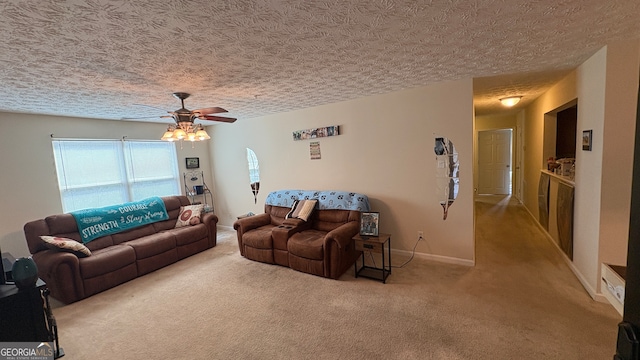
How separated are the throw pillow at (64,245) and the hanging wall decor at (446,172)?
4548mm

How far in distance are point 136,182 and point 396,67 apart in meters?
4.70

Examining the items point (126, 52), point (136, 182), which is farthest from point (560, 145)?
point (136, 182)

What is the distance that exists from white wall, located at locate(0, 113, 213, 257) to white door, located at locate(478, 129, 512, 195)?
29.3 ft

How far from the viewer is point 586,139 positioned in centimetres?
266

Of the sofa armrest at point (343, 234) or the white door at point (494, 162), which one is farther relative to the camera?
the white door at point (494, 162)

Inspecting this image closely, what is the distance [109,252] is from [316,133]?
3274 millimetres

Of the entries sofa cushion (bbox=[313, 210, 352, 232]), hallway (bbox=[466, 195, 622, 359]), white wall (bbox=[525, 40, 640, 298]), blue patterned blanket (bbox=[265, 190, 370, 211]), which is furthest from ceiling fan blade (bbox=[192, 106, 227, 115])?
white wall (bbox=[525, 40, 640, 298])

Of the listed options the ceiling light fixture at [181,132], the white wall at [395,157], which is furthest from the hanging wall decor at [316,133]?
the ceiling light fixture at [181,132]

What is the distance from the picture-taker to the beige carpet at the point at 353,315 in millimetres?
2066

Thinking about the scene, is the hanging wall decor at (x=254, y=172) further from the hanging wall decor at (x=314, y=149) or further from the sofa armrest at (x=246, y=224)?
the hanging wall decor at (x=314, y=149)

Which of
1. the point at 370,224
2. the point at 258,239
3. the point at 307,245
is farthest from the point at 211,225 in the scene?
the point at 370,224

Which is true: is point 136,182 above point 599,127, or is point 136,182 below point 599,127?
below

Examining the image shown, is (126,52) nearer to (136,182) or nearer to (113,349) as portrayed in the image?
(113,349)

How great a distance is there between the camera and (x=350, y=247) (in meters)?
3.47
